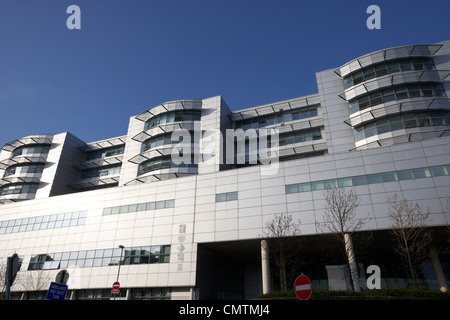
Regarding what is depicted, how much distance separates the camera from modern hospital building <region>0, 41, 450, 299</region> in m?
31.8

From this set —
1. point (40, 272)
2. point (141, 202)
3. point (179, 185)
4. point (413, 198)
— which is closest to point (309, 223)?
point (413, 198)

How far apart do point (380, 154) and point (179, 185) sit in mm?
24619

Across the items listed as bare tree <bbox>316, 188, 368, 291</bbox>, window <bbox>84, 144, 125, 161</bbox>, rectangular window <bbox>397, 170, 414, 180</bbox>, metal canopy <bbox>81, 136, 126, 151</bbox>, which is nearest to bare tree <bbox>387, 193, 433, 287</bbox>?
rectangular window <bbox>397, 170, 414, 180</bbox>

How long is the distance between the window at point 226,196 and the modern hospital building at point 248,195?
5.5 inches

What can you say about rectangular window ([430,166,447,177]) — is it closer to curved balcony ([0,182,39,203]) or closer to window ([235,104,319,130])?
window ([235,104,319,130])

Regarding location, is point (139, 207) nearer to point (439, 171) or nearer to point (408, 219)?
point (408, 219)

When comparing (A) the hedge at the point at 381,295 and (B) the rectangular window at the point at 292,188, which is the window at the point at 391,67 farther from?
(A) the hedge at the point at 381,295

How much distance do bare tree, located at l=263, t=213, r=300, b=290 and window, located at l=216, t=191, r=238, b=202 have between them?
18.2 ft

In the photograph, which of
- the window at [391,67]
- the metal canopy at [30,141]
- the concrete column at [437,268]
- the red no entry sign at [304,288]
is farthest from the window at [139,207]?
the metal canopy at [30,141]

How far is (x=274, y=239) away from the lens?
3209 centimetres

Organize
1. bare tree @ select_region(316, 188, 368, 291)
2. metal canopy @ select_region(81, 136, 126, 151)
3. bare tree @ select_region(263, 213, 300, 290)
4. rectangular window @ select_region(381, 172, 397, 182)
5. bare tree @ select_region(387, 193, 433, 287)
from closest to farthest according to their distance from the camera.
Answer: bare tree @ select_region(387, 193, 433, 287), bare tree @ select_region(316, 188, 368, 291), rectangular window @ select_region(381, 172, 397, 182), bare tree @ select_region(263, 213, 300, 290), metal canopy @ select_region(81, 136, 126, 151)
